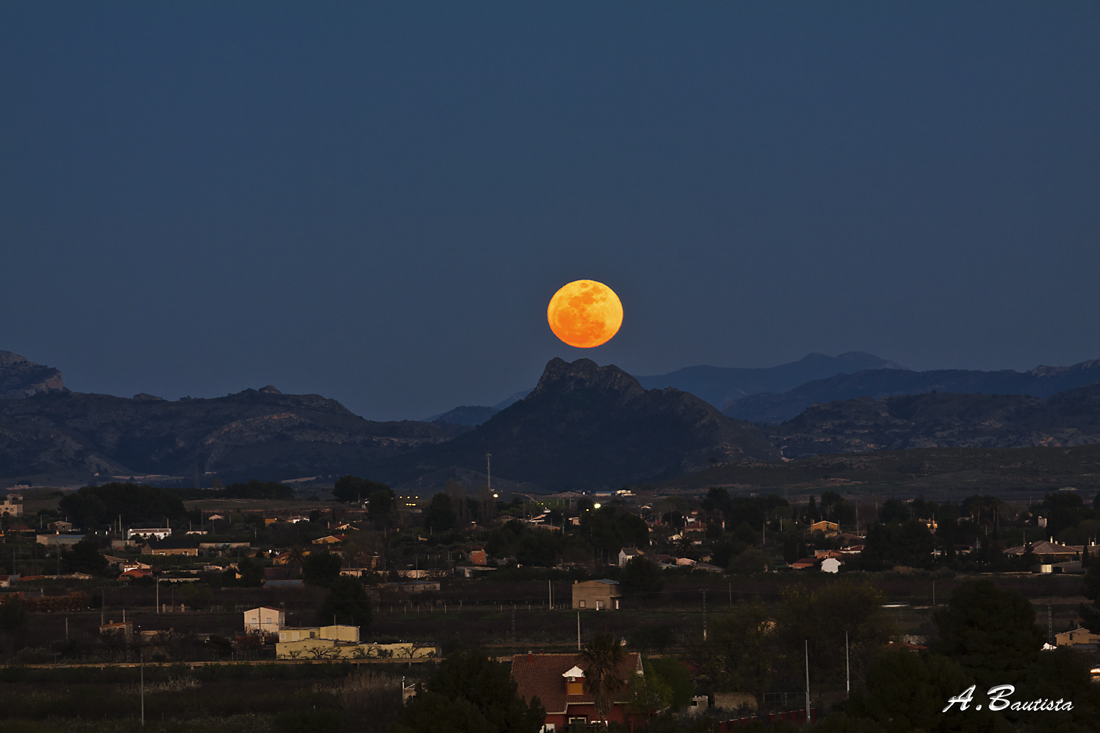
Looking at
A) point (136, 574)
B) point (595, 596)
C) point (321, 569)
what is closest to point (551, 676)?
point (595, 596)

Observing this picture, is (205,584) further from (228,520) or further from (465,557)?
(228,520)

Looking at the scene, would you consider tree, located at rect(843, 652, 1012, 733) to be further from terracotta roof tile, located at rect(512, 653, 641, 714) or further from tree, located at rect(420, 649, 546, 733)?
terracotta roof tile, located at rect(512, 653, 641, 714)

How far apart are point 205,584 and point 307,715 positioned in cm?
5566

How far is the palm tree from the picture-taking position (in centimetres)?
4759

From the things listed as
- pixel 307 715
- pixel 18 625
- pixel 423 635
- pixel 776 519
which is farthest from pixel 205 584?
pixel 776 519

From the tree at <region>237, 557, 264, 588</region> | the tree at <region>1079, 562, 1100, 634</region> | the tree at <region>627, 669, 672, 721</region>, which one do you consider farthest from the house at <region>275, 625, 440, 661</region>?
the tree at <region>1079, 562, 1100, 634</region>

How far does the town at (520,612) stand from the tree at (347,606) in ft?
0.54

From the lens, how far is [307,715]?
46406 mm

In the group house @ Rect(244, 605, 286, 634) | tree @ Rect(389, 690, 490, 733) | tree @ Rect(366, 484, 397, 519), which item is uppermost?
tree @ Rect(366, 484, 397, 519)

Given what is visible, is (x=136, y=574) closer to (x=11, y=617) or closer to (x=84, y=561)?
(x=84, y=561)

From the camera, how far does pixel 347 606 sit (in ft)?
251

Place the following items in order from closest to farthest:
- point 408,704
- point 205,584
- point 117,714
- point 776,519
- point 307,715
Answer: point 408,704 < point 307,715 < point 117,714 < point 205,584 < point 776,519
